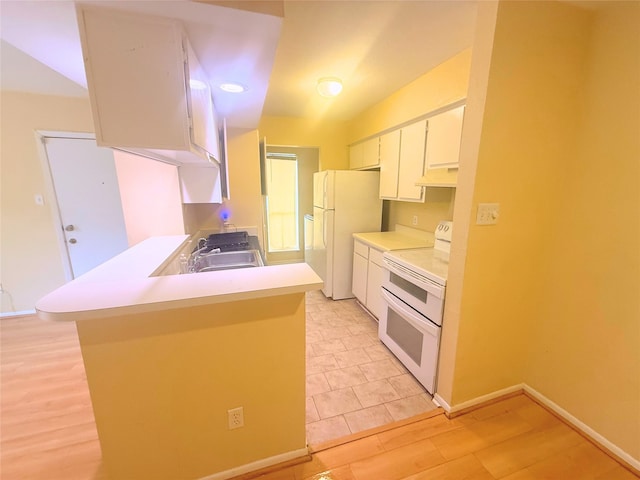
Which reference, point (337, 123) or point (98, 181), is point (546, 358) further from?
point (98, 181)

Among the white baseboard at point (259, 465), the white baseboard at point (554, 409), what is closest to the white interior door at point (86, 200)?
the white baseboard at point (259, 465)

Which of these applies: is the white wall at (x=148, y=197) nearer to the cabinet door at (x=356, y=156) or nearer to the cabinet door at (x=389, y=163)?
the cabinet door at (x=389, y=163)

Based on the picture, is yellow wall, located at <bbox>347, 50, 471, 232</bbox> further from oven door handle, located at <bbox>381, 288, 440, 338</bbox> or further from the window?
the window

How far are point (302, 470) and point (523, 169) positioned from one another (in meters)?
2.02

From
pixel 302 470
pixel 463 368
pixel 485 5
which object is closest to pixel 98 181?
pixel 302 470

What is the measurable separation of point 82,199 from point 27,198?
0.45 metres

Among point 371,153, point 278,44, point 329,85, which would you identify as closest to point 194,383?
point 278,44

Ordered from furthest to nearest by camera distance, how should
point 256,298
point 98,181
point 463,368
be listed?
point 98,181, point 463,368, point 256,298

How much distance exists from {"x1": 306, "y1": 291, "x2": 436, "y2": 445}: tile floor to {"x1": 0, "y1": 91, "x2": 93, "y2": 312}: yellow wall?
3054mm

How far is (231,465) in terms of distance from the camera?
1280 mm

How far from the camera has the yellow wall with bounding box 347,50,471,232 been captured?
78.6 inches

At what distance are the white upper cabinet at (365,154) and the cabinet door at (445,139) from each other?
0.92m

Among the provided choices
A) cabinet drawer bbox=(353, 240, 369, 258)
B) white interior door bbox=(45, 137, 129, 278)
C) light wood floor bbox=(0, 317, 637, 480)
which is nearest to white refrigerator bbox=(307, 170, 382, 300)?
cabinet drawer bbox=(353, 240, 369, 258)

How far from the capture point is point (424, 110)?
7.61 feet
